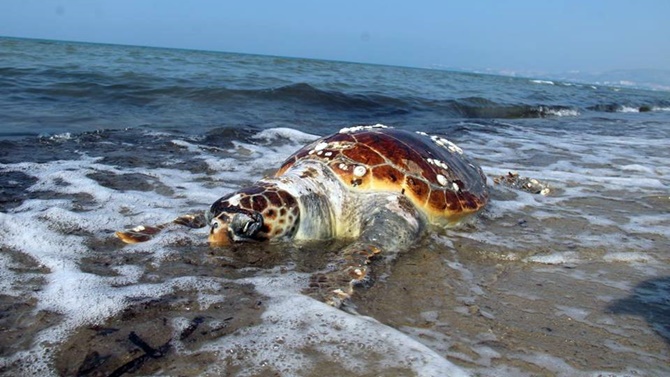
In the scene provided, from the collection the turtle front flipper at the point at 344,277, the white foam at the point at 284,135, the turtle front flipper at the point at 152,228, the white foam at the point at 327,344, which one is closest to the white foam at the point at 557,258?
the turtle front flipper at the point at 344,277

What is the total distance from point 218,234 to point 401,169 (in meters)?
1.41

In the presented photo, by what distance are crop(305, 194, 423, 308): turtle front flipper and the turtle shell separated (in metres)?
0.14

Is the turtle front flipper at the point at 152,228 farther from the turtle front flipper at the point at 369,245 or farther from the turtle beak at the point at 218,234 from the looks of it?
the turtle front flipper at the point at 369,245

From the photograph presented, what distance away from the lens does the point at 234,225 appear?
9.82 ft

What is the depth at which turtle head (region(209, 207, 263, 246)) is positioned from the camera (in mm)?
2992

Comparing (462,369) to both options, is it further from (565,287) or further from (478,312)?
(565,287)

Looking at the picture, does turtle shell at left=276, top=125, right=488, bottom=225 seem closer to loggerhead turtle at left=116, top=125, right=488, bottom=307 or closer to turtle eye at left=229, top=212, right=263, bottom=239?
loggerhead turtle at left=116, top=125, right=488, bottom=307

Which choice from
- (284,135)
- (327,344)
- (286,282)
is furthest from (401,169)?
(284,135)

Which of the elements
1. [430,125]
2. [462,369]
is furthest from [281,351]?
[430,125]

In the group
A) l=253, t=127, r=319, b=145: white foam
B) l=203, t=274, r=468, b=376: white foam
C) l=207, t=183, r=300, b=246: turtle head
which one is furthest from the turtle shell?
l=253, t=127, r=319, b=145: white foam

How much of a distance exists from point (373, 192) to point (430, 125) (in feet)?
21.9

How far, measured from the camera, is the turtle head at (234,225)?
A: 2992 millimetres

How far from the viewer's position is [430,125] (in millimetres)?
10023

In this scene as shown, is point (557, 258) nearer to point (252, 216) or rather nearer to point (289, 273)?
point (289, 273)
